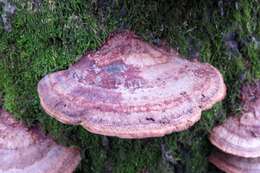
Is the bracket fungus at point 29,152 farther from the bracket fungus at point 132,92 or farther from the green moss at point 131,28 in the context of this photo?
the bracket fungus at point 132,92

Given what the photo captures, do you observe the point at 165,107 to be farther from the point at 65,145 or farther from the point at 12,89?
the point at 12,89

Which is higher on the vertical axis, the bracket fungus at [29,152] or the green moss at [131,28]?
the green moss at [131,28]

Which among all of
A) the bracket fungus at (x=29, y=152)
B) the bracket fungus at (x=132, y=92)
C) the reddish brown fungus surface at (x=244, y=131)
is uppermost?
the bracket fungus at (x=132, y=92)

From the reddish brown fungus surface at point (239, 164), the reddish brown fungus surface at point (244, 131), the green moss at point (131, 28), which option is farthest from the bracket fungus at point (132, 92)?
the reddish brown fungus surface at point (239, 164)

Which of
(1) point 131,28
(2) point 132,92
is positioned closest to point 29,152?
(2) point 132,92

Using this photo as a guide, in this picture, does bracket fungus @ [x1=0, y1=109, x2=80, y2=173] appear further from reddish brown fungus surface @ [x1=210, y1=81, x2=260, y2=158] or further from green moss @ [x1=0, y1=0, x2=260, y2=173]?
reddish brown fungus surface @ [x1=210, y1=81, x2=260, y2=158]

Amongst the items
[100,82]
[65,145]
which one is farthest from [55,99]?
[65,145]
